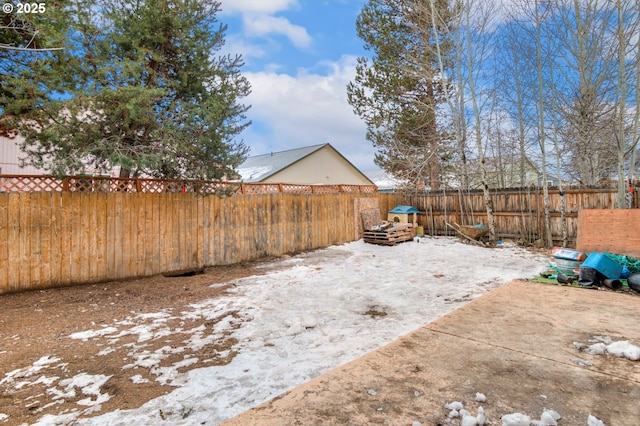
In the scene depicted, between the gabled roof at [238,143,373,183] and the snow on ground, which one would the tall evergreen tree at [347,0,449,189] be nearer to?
the gabled roof at [238,143,373,183]

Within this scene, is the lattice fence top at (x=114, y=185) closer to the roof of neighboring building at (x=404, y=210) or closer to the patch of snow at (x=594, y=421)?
the roof of neighboring building at (x=404, y=210)

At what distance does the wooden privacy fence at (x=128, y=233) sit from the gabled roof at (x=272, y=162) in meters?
7.81

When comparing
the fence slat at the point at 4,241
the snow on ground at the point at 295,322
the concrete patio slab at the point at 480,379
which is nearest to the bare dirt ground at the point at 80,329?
the snow on ground at the point at 295,322

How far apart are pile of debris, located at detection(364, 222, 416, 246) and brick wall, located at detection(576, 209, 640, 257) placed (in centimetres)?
403

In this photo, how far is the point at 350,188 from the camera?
1034 cm

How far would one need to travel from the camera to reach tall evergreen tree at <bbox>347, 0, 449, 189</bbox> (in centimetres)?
1071

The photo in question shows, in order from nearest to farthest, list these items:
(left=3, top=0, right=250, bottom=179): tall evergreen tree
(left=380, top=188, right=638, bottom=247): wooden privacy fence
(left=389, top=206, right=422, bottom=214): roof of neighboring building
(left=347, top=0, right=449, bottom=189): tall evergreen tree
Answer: (left=3, top=0, right=250, bottom=179): tall evergreen tree
(left=380, top=188, right=638, bottom=247): wooden privacy fence
(left=389, top=206, right=422, bottom=214): roof of neighboring building
(left=347, top=0, right=449, bottom=189): tall evergreen tree

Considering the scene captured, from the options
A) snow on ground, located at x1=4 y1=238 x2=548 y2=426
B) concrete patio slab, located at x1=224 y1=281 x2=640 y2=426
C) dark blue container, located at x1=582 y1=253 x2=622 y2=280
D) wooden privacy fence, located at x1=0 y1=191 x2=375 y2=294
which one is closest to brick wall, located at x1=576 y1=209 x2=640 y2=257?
snow on ground, located at x1=4 y1=238 x2=548 y2=426

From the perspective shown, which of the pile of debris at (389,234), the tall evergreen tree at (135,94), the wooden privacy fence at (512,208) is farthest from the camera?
the pile of debris at (389,234)

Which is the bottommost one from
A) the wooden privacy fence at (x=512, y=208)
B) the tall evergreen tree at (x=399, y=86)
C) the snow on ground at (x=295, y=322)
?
the snow on ground at (x=295, y=322)

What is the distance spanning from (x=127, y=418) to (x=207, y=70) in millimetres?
5515

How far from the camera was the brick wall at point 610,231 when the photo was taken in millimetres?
6227

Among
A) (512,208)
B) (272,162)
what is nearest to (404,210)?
(512,208)

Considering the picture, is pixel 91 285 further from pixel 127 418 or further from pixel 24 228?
pixel 127 418
